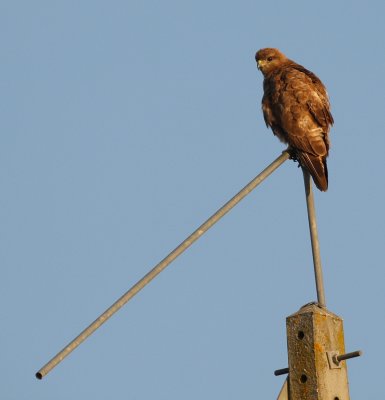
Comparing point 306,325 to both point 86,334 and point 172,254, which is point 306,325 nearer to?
point 172,254

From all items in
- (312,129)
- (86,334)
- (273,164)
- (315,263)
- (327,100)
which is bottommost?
(86,334)

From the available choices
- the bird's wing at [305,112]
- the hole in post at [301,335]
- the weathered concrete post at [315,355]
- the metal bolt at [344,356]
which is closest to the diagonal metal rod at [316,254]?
the weathered concrete post at [315,355]

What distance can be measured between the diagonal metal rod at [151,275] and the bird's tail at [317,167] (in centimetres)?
269

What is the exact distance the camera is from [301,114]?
9461mm

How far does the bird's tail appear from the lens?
26.6ft

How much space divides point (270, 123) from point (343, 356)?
4918 mm

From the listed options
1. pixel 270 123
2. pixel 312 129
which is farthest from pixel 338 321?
pixel 270 123

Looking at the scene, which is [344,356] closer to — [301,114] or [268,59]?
[301,114]

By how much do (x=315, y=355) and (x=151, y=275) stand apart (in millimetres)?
1062

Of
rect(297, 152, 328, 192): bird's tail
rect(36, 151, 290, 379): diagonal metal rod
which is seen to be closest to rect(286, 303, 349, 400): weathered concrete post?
rect(36, 151, 290, 379): diagonal metal rod

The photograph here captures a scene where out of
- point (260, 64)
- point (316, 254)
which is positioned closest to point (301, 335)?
point (316, 254)

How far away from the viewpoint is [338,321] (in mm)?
5391

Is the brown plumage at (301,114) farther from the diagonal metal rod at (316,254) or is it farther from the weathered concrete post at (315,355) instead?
the weathered concrete post at (315,355)

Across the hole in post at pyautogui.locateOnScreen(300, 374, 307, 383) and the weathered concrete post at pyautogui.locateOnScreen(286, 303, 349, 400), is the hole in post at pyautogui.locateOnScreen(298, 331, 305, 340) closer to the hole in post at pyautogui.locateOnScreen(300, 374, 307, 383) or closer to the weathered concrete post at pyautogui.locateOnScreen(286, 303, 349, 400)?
the weathered concrete post at pyautogui.locateOnScreen(286, 303, 349, 400)
